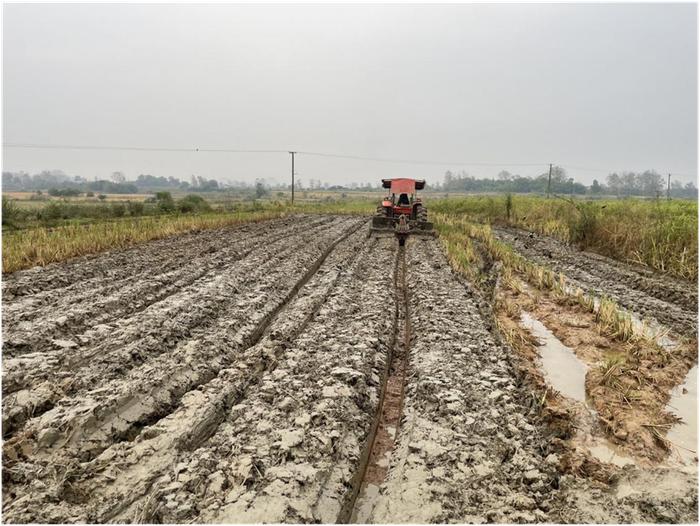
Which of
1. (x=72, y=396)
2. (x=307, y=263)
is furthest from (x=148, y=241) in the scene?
(x=72, y=396)

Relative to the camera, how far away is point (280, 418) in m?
3.41

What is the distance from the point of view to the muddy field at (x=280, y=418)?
100 inches

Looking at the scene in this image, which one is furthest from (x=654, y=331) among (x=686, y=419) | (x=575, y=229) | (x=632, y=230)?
(x=575, y=229)

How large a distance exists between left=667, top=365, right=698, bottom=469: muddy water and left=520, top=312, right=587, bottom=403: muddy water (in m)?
0.78

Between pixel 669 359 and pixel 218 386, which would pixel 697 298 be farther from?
pixel 218 386

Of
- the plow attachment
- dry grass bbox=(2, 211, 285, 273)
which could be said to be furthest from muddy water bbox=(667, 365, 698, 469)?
dry grass bbox=(2, 211, 285, 273)

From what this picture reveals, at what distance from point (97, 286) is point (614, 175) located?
106029 mm

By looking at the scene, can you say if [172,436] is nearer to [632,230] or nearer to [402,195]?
[632,230]

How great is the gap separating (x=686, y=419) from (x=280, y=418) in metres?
3.83

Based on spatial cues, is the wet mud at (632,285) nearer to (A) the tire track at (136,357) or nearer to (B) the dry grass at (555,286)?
(B) the dry grass at (555,286)

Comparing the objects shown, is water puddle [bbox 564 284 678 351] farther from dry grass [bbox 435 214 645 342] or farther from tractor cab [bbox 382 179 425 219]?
tractor cab [bbox 382 179 425 219]

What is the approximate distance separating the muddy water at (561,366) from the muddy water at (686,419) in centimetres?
78

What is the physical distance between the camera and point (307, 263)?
9852 millimetres

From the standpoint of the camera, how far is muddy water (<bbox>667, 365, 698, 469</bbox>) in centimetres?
338
